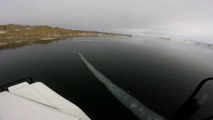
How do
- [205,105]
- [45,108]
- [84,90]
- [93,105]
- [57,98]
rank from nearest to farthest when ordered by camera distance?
[45,108] → [57,98] → [93,105] → [205,105] → [84,90]

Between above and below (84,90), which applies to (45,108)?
above

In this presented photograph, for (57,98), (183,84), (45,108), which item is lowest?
(183,84)

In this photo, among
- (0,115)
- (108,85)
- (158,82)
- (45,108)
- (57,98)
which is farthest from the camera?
(158,82)

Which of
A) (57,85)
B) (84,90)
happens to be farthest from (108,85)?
(57,85)

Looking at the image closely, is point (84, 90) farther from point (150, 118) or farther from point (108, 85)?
point (150, 118)

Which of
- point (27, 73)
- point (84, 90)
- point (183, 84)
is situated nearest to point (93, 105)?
point (84, 90)

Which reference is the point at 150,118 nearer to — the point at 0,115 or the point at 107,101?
the point at 107,101

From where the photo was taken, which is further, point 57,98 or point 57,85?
point 57,85

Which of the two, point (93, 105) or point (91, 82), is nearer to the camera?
point (93, 105)

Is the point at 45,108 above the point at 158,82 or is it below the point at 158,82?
above
